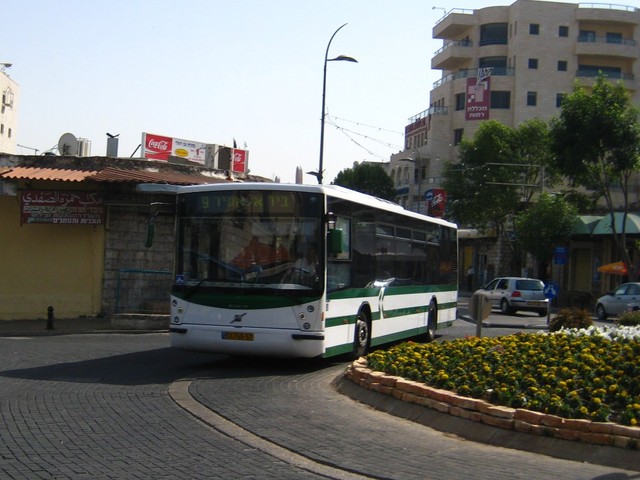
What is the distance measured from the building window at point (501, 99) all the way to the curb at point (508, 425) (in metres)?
61.8

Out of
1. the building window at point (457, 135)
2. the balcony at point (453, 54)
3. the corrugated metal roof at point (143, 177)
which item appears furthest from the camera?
the balcony at point (453, 54)

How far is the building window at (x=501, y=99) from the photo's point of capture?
69500 millimetres

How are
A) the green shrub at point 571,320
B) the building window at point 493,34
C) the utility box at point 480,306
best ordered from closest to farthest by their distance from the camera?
the utility box at point 480,306, the green shrub at point 571,320, the building window at point 493,34

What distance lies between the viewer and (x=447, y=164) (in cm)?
5859

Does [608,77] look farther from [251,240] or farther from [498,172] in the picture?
[251,240]

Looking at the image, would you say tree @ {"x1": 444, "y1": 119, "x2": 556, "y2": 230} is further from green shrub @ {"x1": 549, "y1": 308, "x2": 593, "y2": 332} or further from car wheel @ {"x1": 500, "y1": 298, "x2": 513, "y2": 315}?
green shrub @ {"x1": 549, "y1": 308, "x2": 593, "y2": 332}

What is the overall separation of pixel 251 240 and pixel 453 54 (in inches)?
2493

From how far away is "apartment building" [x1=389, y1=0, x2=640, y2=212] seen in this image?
68.9 meters

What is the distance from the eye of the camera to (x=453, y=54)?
7288 cm

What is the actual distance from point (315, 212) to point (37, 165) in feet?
42.2

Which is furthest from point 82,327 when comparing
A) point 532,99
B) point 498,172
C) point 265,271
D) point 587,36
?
point 587,36

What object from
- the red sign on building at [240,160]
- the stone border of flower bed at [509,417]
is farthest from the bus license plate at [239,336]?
the red sign on building at [240,160]

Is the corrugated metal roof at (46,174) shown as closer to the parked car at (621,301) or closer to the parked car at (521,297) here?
the parked car at (521,297)

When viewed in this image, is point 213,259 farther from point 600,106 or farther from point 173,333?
point 600,106
